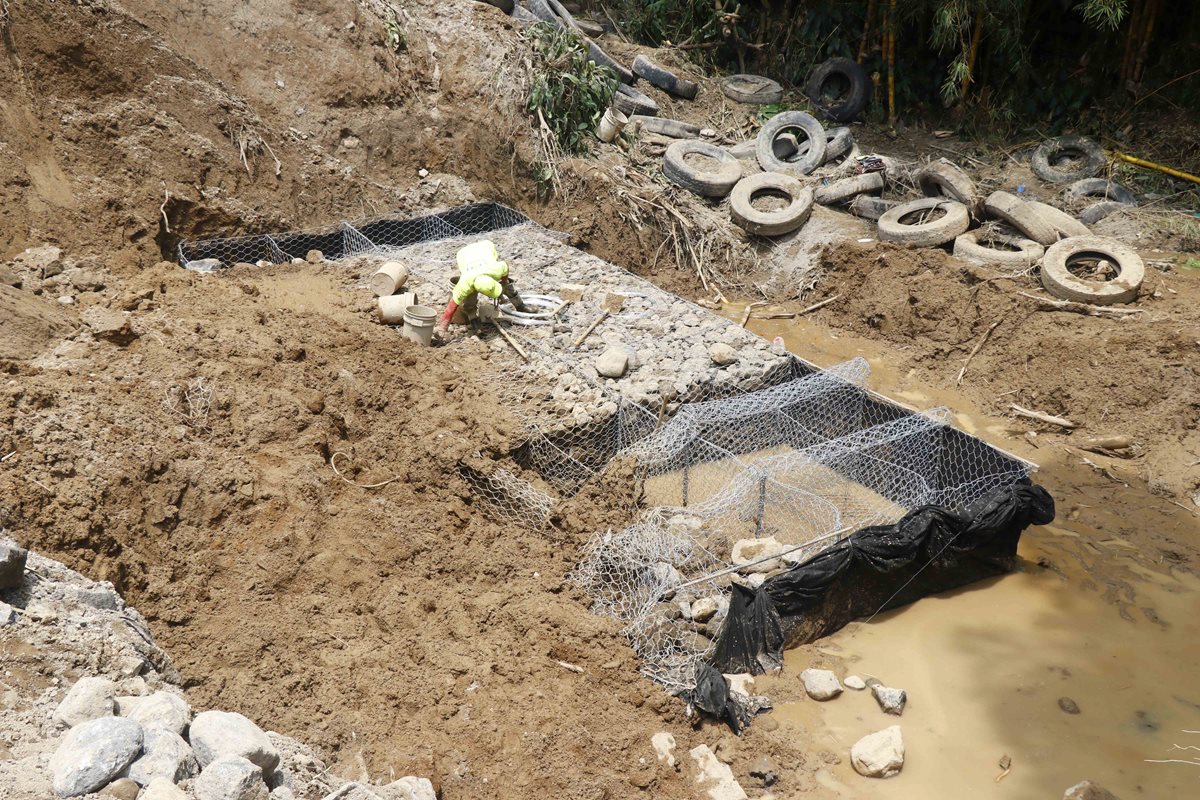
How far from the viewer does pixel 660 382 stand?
22.1 ft

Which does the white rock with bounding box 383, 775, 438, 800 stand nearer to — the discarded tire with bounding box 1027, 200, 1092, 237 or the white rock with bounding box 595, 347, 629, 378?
the white rock with bounding box 595, 347, 629, 378

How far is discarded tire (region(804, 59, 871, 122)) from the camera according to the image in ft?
40.5

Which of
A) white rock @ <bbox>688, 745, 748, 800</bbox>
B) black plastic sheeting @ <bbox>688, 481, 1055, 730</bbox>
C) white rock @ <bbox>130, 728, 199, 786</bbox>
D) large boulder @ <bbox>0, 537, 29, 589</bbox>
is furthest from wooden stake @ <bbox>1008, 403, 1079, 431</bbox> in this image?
large boulder @ <bbox>0, 537, 29, 589</bbox>

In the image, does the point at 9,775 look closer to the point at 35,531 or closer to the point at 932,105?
the point at 35,531

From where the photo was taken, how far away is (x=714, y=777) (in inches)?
177

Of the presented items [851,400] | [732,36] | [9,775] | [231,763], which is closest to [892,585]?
[851,400]

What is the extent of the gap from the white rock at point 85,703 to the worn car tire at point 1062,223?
8905 millimetres

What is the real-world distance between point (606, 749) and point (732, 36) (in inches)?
453

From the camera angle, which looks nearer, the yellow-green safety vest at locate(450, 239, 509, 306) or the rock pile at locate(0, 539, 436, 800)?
the rock pile at locate(0, 539, 436, 800)

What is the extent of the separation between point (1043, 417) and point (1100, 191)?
402cm

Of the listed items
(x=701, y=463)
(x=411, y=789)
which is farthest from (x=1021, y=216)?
(x=411, y=789)

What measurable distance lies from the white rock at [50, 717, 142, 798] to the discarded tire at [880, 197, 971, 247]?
27.3 ft

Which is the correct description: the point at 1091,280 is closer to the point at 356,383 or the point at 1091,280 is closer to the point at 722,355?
the point at 722,355

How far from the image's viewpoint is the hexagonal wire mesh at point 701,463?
550 centimetres
